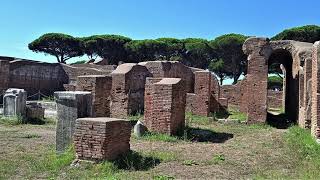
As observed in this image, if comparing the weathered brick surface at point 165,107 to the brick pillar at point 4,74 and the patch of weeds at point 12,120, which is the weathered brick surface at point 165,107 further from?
the brick pillar at point 4,74

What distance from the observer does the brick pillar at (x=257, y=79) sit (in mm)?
15531

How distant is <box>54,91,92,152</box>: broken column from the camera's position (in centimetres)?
934

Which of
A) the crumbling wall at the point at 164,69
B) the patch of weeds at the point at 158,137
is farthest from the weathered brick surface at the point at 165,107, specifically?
the crumbling wall at the point at 164,69

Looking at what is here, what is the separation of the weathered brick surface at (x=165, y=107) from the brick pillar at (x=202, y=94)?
4.98m

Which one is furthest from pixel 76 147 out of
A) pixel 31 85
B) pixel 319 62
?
pixel 31 85

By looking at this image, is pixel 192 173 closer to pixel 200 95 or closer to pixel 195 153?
pixel 195 153

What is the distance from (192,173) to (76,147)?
2.30m

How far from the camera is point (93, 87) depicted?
13320mm

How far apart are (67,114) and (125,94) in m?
7.14

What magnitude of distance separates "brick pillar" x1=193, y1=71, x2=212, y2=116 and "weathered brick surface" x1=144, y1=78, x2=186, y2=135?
4982 millimetres

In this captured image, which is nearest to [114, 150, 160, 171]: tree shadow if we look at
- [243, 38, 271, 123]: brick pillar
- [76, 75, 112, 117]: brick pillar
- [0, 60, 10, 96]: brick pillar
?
[76, 75, 112, 117]: brick pillar

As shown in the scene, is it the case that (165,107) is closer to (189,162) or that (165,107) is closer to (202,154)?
(202,154)

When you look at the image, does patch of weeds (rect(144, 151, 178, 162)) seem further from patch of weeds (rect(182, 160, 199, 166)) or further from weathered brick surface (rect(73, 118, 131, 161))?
weathered brick surface (rect(73, 118, 131, 161))

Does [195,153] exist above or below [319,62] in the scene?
below
